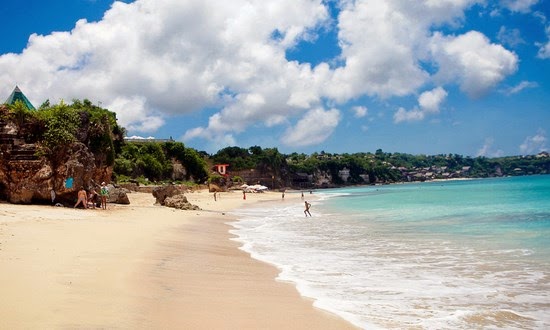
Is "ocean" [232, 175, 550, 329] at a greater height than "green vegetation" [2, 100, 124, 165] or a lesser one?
lesser

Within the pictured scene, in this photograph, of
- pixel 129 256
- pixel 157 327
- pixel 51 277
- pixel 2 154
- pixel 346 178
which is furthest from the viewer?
pixel 346 178

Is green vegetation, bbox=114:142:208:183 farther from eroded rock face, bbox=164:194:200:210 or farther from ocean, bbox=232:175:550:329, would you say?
ocean, bbox=232:175:550:329

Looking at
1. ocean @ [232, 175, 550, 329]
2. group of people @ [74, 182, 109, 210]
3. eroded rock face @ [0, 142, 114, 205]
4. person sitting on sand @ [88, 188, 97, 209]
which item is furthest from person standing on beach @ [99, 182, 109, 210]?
ocean @ [232, 175, 550, 329]

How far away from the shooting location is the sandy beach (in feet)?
14.2

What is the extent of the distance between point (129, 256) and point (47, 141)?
42.3 ft

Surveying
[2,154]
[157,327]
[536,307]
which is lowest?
[536,307]

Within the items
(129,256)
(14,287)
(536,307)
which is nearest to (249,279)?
(129,256)

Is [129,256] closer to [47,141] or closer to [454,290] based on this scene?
[454,290]

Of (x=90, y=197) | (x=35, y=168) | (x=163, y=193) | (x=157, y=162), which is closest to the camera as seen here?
(x=35, y=168)

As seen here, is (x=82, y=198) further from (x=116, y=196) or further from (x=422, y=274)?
(x=422, y=274)

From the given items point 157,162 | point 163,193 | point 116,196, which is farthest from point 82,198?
point 157,162

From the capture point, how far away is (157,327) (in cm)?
422

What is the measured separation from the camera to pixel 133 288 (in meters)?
5.73

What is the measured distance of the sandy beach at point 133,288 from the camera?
14.2ft
